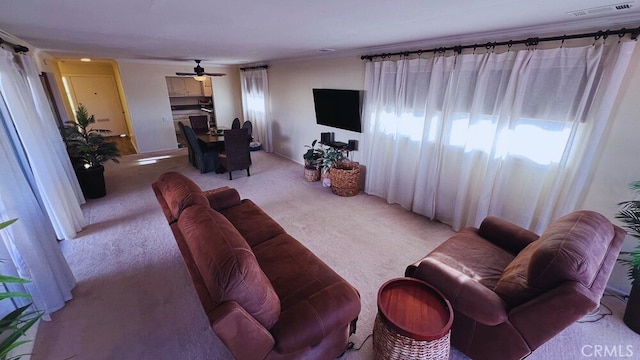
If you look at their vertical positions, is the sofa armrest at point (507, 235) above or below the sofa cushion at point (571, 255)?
below

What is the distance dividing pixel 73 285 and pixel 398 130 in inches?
152

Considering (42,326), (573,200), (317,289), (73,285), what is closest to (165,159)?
(73,285)

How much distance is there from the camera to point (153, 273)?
2414 millimetres

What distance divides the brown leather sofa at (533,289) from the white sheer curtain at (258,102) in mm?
5639

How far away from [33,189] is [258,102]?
4892 mm

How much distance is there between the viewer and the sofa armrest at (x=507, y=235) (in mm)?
2008

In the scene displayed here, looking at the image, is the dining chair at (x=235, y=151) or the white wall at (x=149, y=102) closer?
the dining chair at (x=235, y=151)

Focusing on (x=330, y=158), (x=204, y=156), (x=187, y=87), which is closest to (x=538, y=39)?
(x=330, y=158)

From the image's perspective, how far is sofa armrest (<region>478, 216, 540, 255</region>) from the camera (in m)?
2.01

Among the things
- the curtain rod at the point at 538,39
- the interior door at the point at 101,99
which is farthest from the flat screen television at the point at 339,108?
the interior door at the point at 101,99

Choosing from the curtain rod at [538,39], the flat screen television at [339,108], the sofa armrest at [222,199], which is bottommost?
the sofa armrest at [222,199]

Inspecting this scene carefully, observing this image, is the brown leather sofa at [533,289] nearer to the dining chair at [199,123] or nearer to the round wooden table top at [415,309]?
the round wooden table top at [415,309]

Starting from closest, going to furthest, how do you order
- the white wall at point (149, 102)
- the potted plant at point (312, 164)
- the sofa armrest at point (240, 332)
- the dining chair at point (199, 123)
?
the sofa armrest at point (240, 332)
the potted plant at point (312, 164)
the white wall at point (149, 102)
the dining chair at point (199, 123)

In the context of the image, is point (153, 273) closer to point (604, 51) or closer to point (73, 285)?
point (73, 285)
